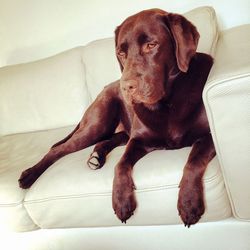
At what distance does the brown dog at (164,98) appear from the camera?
1145mm

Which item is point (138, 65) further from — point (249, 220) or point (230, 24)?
point (230, 24)

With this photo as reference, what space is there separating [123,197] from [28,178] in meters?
0.47

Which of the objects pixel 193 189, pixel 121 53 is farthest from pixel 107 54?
pixel 193 189

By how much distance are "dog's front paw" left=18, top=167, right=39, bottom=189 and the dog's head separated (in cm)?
52

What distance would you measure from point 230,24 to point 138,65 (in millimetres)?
1066

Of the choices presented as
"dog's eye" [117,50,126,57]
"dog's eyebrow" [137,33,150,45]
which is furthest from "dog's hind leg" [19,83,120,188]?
"dog's eyebrow" [137,33,150,45]

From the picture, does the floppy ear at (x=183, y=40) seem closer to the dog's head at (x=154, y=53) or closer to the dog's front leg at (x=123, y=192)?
the dog's head at (x=154, y=53)

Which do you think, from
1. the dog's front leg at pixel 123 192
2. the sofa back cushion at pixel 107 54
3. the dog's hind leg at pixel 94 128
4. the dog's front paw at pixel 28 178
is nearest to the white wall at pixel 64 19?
the sofa back cushion at pixel 107 54

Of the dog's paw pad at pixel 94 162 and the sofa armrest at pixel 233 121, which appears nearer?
the sofa armrest at pixel 233 121

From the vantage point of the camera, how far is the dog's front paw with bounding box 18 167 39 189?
56.3 inches

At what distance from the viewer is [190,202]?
3.63ft

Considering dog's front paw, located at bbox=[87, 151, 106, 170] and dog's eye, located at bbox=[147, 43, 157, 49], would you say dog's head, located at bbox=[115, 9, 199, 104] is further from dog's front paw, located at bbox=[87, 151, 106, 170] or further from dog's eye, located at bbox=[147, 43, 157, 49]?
dog's front paw, located at bbox=[87, 151, 106, 170]

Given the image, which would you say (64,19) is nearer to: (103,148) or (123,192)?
(103,148)

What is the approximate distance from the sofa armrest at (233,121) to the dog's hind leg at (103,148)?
1.49 feet
